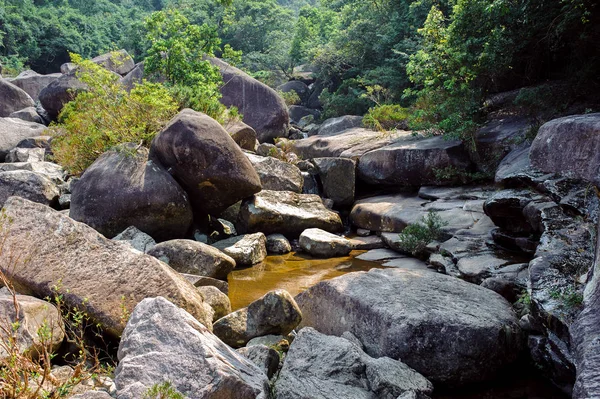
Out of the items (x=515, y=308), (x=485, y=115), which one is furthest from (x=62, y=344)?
(x=485, y=115)

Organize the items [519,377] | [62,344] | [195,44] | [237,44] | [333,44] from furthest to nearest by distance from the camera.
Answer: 1. [237,44]
2. [333,44]
3. [195,44]
4. [519,377]
5. [62,344]

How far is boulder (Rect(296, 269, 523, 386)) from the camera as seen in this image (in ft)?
16.1

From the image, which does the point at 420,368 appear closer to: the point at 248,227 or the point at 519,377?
the point at 519,377

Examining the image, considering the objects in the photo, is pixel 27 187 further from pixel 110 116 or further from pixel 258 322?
pixel 258 322

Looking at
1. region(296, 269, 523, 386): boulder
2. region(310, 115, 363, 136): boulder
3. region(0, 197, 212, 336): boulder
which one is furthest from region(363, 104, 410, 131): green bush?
region(0, 197, 212, 336): boulder

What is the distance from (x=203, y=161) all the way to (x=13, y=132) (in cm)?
1059

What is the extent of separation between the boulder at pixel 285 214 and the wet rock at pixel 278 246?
0.41 metres

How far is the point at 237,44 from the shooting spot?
38.0 m

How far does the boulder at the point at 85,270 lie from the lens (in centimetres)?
501

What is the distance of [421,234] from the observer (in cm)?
926

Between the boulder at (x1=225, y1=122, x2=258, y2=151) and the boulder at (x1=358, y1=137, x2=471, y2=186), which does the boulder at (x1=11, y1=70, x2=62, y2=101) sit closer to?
the boulder at (x1=225, y1=122, x2=258, y2=151)

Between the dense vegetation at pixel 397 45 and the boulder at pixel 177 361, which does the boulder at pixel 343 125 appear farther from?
the boulder at pixel 177 361

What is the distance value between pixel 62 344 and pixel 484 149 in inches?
377

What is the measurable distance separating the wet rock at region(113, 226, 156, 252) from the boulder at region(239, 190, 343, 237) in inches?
89.1
